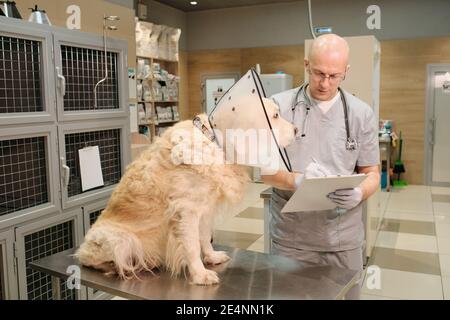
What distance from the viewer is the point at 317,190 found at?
166cm

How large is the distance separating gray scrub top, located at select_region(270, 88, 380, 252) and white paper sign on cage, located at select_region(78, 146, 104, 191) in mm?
1319

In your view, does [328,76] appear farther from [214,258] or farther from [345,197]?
[214,258]

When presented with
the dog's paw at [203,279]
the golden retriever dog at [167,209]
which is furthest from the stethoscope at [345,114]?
the dog's paw at [203,279]

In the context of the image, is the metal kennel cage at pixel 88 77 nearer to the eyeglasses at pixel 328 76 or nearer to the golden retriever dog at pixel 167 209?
the golden retriever dog at pixel 167 209

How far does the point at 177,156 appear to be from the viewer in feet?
5.27

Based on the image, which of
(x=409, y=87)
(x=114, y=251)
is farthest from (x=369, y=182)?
(x=409, y=87)

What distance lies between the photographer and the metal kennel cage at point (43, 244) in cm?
231

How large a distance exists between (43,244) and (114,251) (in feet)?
3.72

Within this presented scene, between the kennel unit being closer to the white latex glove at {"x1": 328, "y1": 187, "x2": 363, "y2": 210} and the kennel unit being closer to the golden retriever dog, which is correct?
the golden retriever dog

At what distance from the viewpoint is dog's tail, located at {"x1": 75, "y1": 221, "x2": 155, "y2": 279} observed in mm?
1659

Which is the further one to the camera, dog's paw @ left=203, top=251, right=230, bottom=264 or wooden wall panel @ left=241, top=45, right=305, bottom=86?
wooden wall panel @ left=241, top=45, right=305, bottom=86

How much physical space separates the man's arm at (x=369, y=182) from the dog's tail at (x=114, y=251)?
101 centimetres

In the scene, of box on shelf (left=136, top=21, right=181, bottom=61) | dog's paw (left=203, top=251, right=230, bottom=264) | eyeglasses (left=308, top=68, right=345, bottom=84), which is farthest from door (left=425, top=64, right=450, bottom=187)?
dog's paw (left=203, top=251, right=230, bottom=264)

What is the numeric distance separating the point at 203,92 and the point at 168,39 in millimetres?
1563
